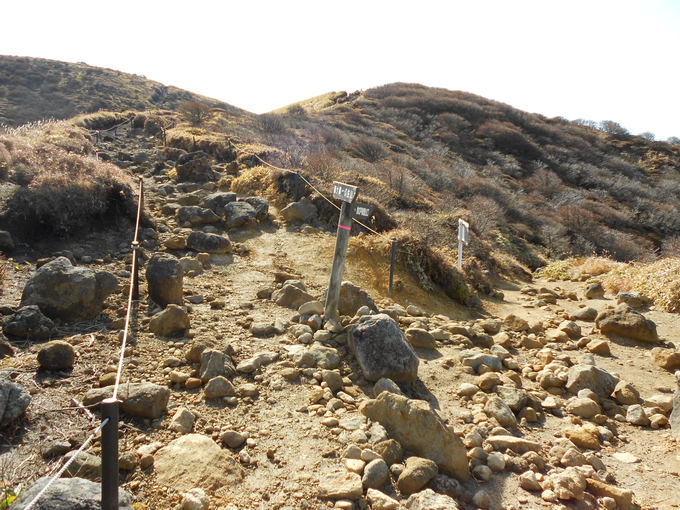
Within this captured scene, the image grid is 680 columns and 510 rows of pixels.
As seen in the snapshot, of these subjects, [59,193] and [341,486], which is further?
[59,193]

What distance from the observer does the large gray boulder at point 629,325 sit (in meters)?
6.00

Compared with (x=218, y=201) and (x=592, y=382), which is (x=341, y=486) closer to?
(x=592, y=382)

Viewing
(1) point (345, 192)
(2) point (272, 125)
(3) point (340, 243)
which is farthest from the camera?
(2) point (272, 125)

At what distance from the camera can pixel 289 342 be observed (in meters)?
4.84

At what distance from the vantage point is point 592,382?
442cm

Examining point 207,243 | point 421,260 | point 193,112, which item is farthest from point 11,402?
point 193,112

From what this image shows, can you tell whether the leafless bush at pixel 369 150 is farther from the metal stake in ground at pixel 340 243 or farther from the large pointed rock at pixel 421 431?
A: the large pointed rock at pixel 421 431

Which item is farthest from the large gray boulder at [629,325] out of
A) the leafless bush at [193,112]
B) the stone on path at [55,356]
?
the leafless bush at [193,112]

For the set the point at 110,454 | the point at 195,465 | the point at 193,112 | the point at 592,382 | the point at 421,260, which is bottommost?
the point at 195,465

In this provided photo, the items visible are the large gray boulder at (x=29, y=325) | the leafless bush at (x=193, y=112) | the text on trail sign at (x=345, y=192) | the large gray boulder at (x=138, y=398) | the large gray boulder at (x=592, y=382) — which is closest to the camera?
the large gray boulder at (x=138, y=398)

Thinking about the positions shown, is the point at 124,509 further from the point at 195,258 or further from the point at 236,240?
the point at 236,240

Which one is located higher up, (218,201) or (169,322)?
(218,201)

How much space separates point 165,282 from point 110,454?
3.70 meters

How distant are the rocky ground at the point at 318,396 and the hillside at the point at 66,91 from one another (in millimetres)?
29014
